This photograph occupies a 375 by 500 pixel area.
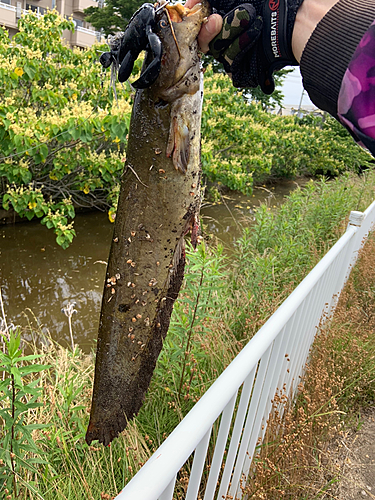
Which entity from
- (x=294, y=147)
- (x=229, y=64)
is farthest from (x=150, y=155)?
(x=294, y=147)

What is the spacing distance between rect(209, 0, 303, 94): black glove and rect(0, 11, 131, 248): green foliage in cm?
367

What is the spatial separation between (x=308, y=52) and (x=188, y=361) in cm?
189

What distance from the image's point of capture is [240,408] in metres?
1.48

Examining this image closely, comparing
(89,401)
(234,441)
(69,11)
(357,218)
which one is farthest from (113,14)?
(234,441)

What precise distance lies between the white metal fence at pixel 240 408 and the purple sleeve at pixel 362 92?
762 millimetres

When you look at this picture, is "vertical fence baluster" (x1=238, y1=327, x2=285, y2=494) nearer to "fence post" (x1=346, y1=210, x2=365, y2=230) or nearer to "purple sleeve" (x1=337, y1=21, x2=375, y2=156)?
"purple sleeve" (x1=337, y1=21, x2=375, y2=156)

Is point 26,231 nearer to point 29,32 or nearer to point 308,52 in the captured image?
point 29,32

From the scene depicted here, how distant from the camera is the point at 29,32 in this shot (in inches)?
243

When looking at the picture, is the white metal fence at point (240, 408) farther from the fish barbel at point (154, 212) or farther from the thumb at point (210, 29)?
the thumb at point (210, 29)

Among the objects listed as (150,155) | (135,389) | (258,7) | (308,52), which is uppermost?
(258,7)

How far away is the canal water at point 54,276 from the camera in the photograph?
4.94 meters

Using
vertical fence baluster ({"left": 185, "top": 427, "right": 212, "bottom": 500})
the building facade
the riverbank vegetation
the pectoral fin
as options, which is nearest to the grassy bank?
vertical fence baluster ({"left": 185, "top": 427, "right": 212, "bottom": 500})

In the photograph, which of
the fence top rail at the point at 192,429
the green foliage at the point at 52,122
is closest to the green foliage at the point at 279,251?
the fence top rail at the point at 192,429

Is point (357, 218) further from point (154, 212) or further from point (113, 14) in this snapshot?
point (113, 14)
